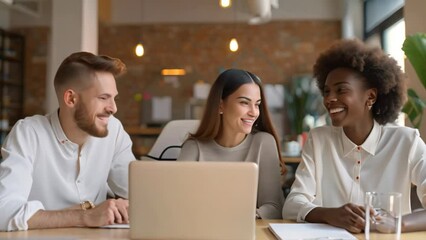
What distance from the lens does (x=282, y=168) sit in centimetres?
238

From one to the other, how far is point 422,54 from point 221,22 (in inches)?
205

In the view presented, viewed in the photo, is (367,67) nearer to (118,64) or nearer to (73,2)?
(118,64)

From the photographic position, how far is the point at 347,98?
2.03 m

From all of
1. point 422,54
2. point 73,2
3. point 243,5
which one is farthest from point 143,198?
point 243,5

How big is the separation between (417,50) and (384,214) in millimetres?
1740

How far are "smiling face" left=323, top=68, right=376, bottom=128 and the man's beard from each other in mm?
854

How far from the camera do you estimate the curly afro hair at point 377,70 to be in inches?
82.9

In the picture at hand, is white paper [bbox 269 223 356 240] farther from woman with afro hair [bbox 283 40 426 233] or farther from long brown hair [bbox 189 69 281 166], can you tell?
long brown hair [bbox 189 69 281 166]

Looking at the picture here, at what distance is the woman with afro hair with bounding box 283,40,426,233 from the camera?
2.00m

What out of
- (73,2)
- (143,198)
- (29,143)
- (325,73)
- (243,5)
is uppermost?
(243,5)

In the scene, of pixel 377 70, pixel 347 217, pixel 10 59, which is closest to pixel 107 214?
pixel 347 217

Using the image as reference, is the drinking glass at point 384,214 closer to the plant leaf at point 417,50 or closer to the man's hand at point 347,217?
the man's hand at point 347,217

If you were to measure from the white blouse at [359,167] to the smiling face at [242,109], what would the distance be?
264 millimetres

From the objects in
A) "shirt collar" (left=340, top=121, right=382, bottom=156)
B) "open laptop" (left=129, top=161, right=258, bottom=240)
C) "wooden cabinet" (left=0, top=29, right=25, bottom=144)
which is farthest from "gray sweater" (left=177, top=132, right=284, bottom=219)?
"wooden cabinet" (left=0, top=29, right=25, bottom=144)
